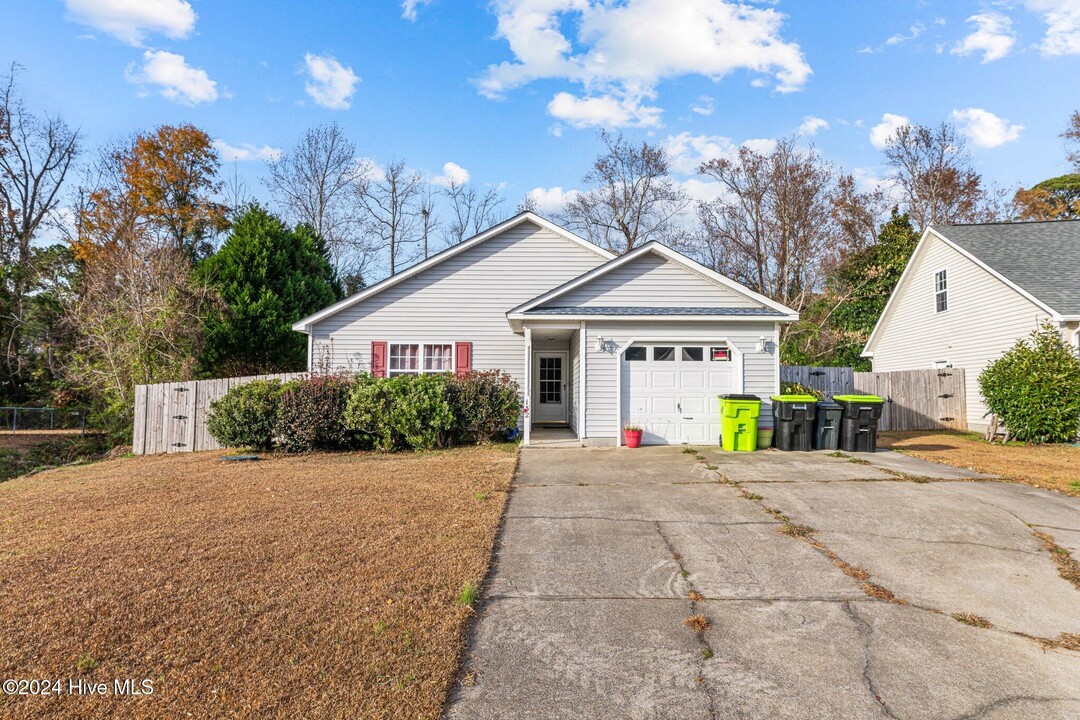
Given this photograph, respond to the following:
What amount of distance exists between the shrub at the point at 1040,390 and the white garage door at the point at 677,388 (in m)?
7.14

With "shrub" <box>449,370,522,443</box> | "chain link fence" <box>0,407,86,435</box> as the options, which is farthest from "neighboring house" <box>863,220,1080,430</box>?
"chain link fence" <box>0,407,86,435</box>

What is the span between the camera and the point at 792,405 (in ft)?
36.6

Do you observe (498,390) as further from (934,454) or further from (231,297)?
(231,297)

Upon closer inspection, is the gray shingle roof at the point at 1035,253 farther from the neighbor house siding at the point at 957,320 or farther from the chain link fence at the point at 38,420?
the chain link fence at the point at 38,420

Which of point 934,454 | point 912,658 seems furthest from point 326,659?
point 934,454

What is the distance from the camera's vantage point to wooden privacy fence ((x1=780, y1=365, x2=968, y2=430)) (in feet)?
53.9

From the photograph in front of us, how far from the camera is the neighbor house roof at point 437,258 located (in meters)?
14.7

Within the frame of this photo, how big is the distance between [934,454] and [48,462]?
19677 mm

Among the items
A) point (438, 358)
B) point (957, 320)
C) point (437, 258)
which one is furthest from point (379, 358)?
point (957, 320)

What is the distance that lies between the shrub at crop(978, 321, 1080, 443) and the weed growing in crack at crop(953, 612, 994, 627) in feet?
39.8

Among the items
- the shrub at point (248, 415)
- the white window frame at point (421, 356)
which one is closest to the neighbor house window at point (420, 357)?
the white window frame at point (421, 356)

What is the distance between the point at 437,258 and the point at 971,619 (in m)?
13.4

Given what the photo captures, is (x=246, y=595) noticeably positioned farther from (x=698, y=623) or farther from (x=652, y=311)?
(x=652, y=311)

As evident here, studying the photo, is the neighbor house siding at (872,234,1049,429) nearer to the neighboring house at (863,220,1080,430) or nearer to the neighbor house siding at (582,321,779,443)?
the neighboring house at (863,220,1080,430)
